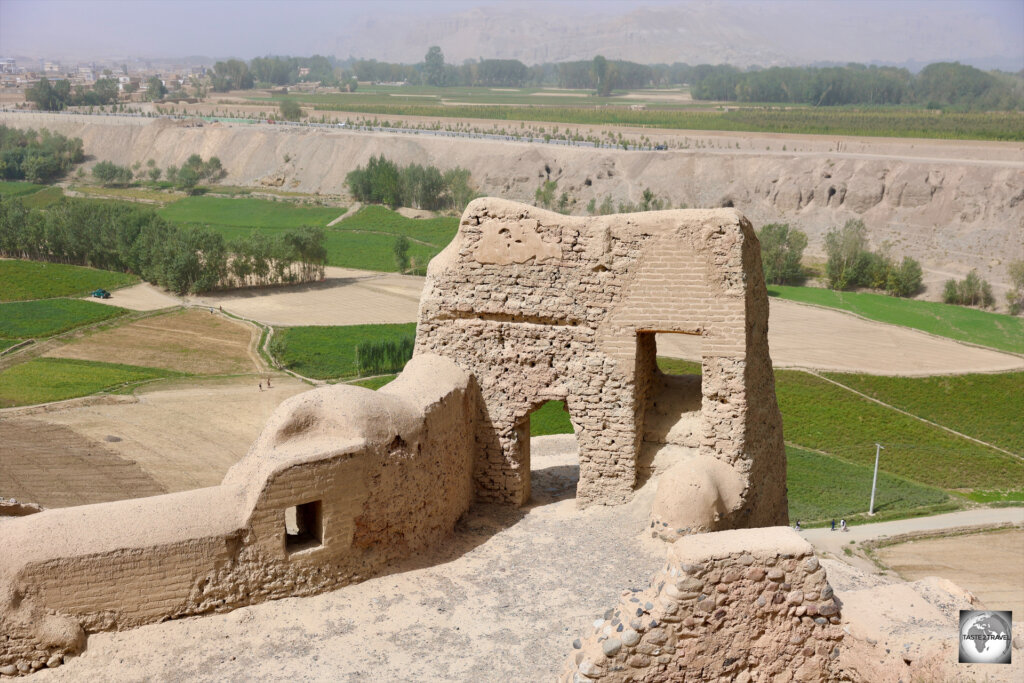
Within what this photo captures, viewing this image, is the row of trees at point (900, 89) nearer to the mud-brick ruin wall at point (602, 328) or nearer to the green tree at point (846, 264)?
the green tree at point (846, 264)

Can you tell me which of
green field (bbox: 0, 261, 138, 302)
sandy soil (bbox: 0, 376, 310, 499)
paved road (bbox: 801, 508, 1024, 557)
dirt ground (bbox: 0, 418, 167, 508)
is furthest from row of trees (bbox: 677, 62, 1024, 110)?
dirt ground (bbox: 0, 418, 167, 508)

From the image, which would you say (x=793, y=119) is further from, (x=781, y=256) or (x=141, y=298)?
(x=141, y=298)

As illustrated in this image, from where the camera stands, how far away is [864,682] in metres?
10.6

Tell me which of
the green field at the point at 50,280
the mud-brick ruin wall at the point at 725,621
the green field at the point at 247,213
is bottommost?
the green field at the point at 50,280

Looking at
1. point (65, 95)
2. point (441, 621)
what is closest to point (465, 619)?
point (441, 621)

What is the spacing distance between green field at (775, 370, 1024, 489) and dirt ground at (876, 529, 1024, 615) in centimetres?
620

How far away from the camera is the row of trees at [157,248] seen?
2591 inches

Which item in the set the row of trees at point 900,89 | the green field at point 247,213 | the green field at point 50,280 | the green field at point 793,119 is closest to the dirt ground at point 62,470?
the green field at point 50,280

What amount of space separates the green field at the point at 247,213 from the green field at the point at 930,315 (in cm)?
4384

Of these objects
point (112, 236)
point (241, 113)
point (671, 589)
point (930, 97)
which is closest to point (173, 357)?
point (112, 236)

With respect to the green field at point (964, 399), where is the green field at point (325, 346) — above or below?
above

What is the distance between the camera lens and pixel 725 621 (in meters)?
10.5

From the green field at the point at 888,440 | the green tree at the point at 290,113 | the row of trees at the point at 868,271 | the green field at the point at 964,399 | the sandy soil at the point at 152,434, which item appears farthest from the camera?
the green tree at the point at 290,113

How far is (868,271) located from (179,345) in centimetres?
4721
